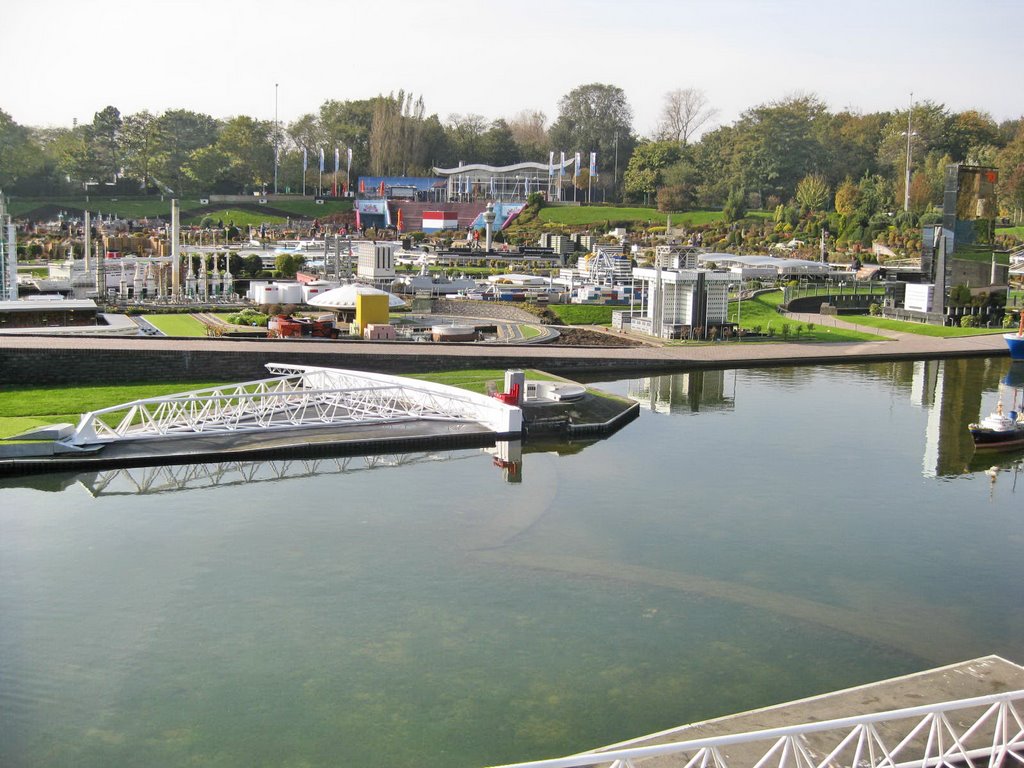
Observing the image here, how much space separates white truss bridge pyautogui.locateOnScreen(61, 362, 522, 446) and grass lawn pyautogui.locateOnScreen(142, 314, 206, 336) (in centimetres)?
1170

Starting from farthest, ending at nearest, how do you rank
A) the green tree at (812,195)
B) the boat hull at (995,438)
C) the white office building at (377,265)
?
the green tree at (812,195), the white office building at (377,265), the boat hull at (995,438)

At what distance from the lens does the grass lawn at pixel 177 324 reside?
3853cm

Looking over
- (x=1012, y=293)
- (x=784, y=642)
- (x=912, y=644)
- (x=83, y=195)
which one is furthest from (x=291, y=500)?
(x=83, y=195)

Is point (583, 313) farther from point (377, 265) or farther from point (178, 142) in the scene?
point (178, 142)

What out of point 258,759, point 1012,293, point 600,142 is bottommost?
point 258,759

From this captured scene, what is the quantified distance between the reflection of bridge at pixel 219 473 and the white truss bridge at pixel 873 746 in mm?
12754

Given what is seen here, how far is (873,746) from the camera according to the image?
10.4 m

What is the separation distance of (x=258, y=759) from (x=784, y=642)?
708 cm

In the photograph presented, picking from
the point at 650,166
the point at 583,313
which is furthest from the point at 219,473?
the point at 650,166

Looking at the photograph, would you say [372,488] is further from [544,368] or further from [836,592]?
[544,368]

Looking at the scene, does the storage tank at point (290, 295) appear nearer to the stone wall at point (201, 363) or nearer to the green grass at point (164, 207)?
the stone wall at point (201, 363)

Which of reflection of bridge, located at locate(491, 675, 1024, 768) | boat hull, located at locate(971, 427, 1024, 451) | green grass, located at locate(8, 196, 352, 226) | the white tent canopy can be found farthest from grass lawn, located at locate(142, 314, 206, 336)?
green grass, located at locate(8, 196, 352, 226)

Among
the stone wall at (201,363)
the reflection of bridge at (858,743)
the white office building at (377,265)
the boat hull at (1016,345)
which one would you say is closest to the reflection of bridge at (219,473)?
the stone wall at (201,363)

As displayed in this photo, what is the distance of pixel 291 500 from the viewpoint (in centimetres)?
2019
